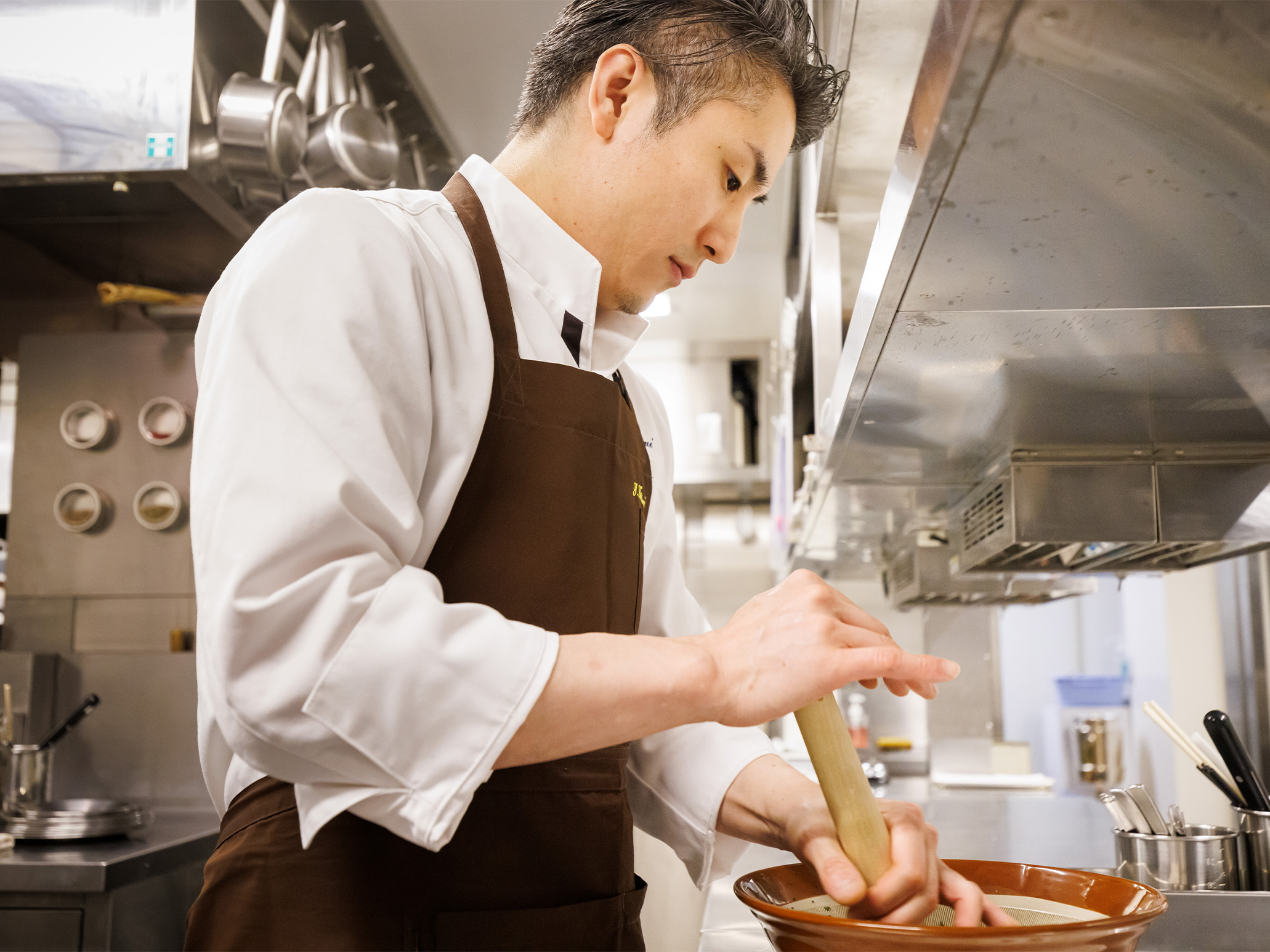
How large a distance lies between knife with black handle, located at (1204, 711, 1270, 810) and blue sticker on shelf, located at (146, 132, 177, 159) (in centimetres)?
230

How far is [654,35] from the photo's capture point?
101 cm

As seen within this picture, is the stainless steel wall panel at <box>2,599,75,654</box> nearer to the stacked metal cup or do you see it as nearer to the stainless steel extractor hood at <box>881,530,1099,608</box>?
the stainless steel extractor hood at <box>881,530,1099,608</box>

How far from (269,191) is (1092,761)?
4.56 metres

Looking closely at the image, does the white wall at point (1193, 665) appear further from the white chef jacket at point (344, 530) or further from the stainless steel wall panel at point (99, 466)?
the stainless steel wall panel at point (99, 466)

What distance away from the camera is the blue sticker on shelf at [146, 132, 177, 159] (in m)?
2.32

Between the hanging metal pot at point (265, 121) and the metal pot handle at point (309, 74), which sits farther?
the metal pot handle at point (309, 74)

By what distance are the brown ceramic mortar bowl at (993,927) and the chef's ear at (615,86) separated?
2.27 ft

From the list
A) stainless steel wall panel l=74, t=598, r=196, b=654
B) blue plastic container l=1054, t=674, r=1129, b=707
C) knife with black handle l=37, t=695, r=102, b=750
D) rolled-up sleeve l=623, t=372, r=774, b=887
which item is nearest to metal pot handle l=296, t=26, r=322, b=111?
stainless steel wall panel l=74, t=598, r=196, b=654

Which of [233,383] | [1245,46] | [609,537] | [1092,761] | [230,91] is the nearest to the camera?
[1245,46]

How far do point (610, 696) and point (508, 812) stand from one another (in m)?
0.27

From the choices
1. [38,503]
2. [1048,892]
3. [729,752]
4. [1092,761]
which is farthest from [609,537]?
[1092,761]

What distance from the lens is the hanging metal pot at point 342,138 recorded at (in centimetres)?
256

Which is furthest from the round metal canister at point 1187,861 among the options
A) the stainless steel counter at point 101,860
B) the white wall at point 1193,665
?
the stainless steel counter at point 101,860

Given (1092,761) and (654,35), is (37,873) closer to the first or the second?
(654,35)
